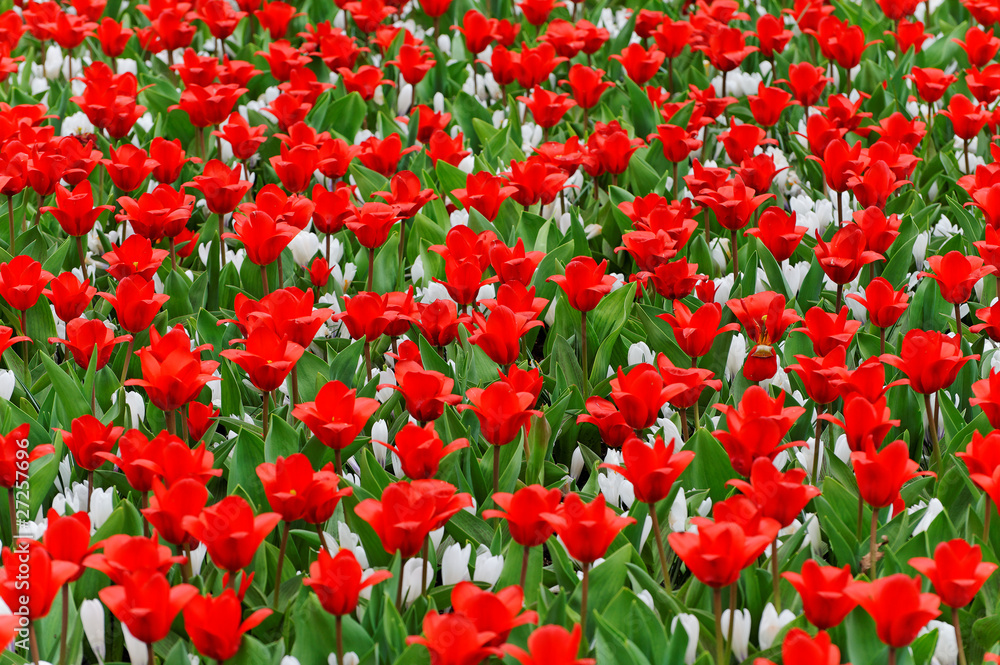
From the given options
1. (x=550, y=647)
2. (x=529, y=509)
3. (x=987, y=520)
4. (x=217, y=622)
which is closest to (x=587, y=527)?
(x=529, y=509)

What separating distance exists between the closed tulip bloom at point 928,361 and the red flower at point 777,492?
1.63ft

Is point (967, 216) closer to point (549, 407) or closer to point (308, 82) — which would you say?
point (549, 407)

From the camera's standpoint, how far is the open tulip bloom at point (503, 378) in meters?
1.74

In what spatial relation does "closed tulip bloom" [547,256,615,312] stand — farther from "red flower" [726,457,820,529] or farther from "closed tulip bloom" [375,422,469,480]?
"red flower" [726,457,820,529]

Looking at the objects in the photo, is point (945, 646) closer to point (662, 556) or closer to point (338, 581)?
point (662, 556)

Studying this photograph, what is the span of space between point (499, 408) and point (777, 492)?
1.88 feet

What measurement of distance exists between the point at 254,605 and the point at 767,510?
0.94m

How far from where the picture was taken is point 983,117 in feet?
11.9

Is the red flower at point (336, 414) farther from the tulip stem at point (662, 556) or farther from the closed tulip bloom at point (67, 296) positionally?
the closed tulip bloom at point (67, 296)

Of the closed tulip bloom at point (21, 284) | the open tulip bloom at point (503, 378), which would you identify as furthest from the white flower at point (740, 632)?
the closed tulip bloom at point (21, 284)

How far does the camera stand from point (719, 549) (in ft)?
5.38

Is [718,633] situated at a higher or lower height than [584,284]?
lower

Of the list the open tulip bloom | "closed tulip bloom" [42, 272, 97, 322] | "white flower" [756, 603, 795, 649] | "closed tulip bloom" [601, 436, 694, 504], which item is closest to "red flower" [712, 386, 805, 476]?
the open tulip bloom

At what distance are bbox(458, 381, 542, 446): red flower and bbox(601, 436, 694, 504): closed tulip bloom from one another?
0.93 feet
